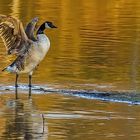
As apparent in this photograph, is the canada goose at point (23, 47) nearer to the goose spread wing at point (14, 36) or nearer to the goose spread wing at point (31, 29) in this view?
the goose spread wing at point (14, 36)

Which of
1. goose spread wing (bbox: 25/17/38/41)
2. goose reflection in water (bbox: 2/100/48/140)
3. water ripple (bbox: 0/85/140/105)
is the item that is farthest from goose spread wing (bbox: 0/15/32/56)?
goose reflection in water (bbox: 2/100/48/140)

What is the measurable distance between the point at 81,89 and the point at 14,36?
6.16ft

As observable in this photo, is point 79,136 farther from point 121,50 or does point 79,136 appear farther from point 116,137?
point 121,50

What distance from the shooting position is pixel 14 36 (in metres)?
17.0

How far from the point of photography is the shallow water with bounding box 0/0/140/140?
39.9ft

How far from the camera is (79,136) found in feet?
37.8

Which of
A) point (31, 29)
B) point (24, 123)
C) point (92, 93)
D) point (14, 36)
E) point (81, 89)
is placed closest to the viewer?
point (24, 123)

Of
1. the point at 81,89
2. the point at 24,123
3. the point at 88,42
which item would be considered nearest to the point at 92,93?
the point at 81,89

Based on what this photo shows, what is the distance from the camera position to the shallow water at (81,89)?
479 inches

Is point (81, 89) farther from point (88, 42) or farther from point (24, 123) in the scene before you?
point (88, 42)

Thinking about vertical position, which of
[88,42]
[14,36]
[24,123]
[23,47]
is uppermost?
[14,36]

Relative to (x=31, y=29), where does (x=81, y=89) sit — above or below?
below

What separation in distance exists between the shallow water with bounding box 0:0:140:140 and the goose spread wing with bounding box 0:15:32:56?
66 cm

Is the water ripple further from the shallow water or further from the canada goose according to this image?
the canada goose
